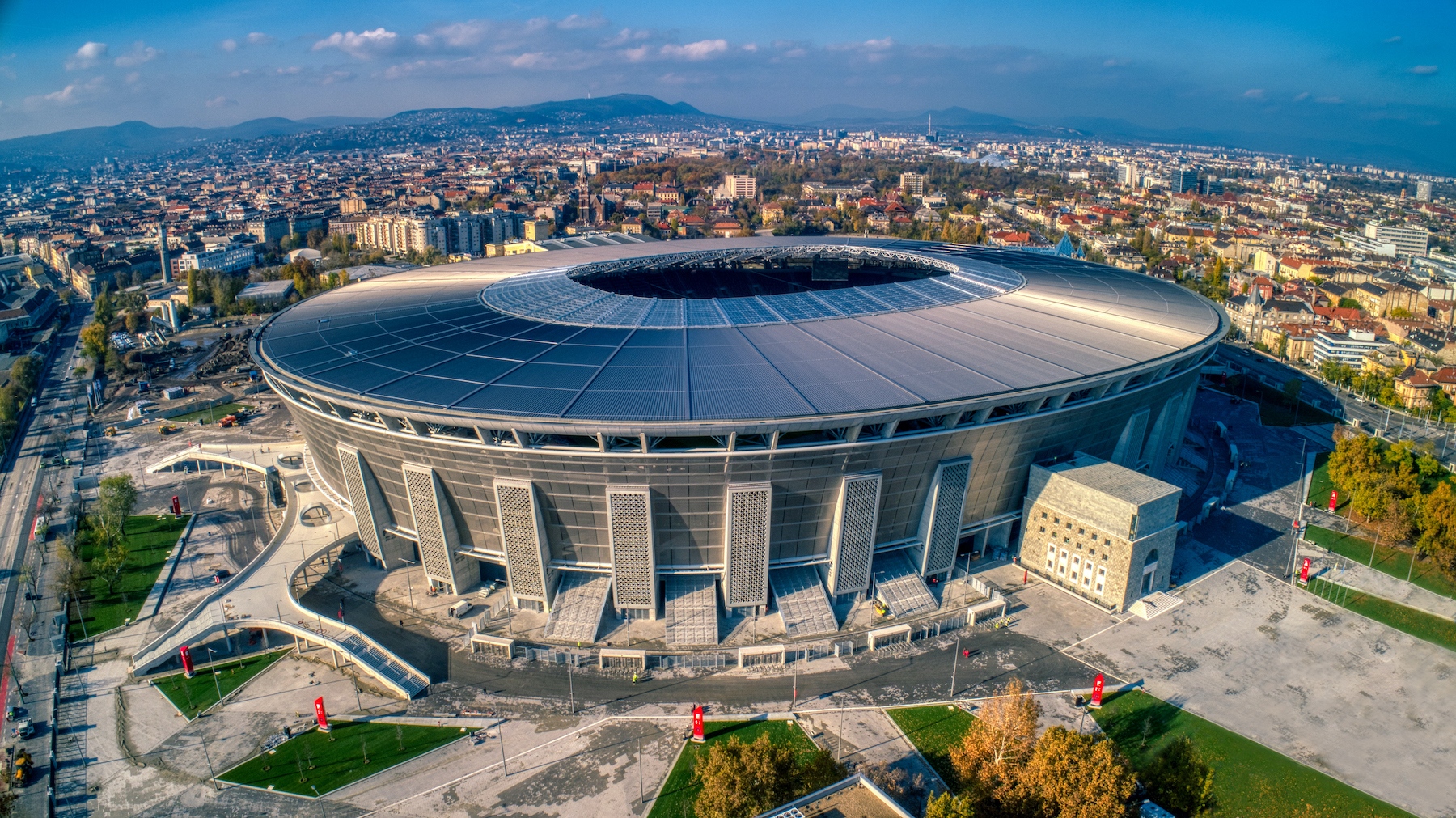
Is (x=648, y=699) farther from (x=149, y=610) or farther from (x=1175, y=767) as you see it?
(x=149, y=610)

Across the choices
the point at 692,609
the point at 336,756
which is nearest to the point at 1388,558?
the point at 692,609

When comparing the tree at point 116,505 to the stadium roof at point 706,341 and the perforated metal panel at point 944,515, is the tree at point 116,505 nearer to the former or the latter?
the stadium roof at point 706,341

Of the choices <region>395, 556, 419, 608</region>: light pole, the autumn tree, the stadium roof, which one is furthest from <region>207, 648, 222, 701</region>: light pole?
the autumn tree

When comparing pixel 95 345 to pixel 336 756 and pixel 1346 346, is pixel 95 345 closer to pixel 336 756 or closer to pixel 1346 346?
pixel 336 756

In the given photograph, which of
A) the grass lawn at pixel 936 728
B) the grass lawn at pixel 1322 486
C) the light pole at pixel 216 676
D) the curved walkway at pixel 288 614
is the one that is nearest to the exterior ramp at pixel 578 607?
the curved walkway at pixel 288 614

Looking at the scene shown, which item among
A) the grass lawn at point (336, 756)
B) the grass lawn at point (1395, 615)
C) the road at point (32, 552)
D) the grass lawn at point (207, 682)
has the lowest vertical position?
the road at point (32, 552)

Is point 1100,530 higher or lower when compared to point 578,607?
higher

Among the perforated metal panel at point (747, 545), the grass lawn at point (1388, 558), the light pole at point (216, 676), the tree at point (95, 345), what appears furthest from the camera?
the tree at point (95, 345)
